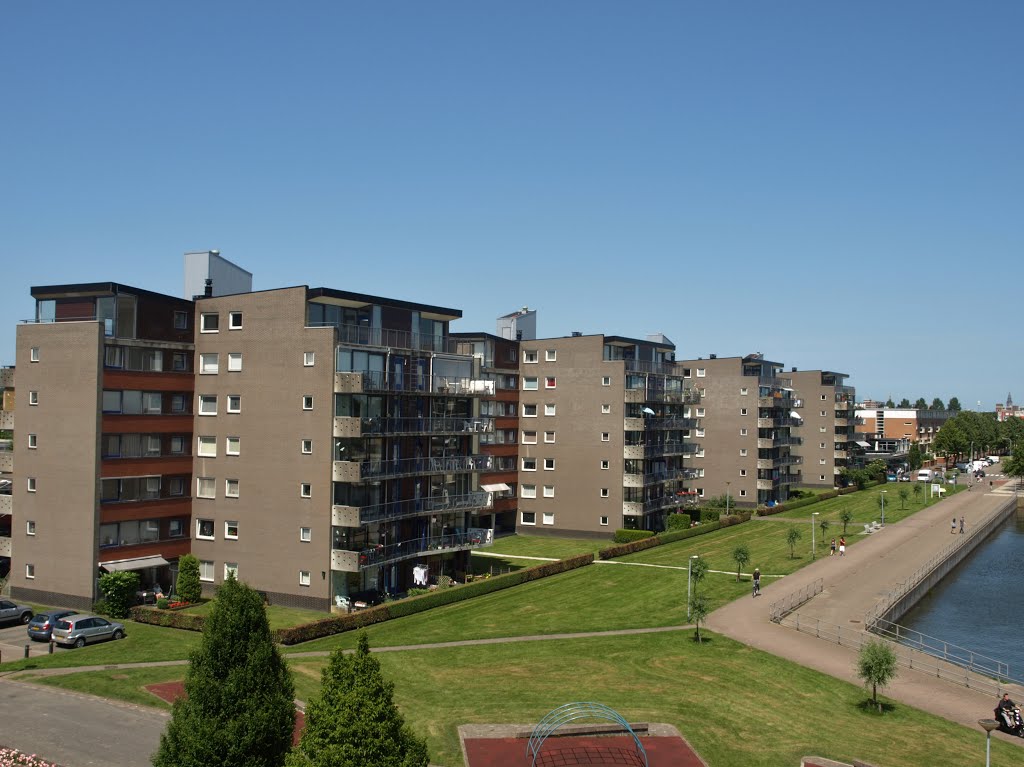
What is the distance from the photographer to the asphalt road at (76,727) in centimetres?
2741

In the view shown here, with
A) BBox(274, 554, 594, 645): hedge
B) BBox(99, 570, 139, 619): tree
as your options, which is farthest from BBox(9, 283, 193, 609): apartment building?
BBox(274, 554, 594, 645): hedge

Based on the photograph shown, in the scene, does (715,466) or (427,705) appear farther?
(715,466)

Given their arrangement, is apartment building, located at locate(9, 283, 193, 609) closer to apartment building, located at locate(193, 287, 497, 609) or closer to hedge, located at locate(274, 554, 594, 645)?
apartment building, located at locate(193, 287, 497, 609)

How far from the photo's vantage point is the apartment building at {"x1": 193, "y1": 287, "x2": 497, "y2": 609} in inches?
1868

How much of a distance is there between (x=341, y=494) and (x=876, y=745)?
28779 mm

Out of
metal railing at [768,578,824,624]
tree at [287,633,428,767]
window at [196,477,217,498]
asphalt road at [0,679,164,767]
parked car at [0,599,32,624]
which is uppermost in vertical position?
window at [196,477,217,498]

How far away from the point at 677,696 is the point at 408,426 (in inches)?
924

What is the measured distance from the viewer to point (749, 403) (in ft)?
320

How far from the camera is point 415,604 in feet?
157

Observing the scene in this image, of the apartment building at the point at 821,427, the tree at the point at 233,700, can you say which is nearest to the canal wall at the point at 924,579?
the apartment building at the point at 821,427

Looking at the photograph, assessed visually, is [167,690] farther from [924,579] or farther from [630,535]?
[924,579]

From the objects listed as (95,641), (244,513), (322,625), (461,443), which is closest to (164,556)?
(244,513)

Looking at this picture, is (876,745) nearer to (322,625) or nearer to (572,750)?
(572,750)

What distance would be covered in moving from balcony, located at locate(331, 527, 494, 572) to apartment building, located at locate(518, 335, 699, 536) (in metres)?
20.1
